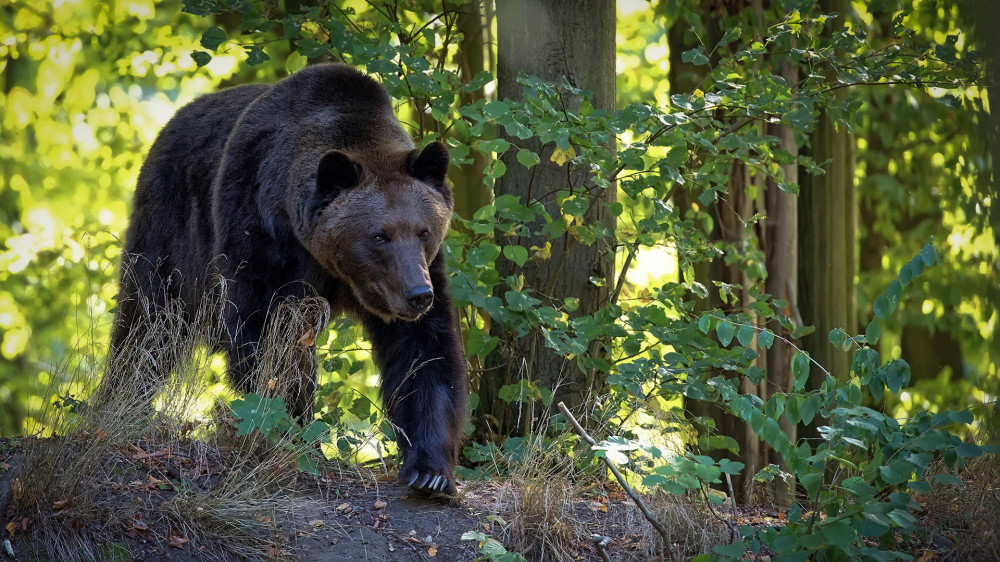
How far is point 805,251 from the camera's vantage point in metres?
8.53

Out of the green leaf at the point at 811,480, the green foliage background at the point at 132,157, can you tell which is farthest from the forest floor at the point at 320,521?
the green foliage background at the point at 132,157

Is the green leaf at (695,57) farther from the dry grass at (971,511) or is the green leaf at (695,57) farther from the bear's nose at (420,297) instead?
the dry grass at (971,511)

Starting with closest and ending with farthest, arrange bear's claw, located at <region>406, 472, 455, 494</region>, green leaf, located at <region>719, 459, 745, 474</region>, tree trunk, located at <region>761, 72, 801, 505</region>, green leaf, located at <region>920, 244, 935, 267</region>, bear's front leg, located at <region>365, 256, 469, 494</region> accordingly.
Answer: green leaf, located at <region>920, 244, 935, 267</region>, green leaf, located at <region>719, 459, 745, 474</region>, bear's claw, located at <region>406, 472, 455, 494</region>, bear's front leg, located at <region>365, 256, 469, 494</region>, tree trunk, located at <region>761, 72, 801, 505</region>

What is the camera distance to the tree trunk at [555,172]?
6371mm

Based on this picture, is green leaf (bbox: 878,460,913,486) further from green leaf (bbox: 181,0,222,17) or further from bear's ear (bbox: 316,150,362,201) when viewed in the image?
green leaf (bbox: 181,0,222,17)

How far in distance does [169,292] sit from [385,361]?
2.43 meters

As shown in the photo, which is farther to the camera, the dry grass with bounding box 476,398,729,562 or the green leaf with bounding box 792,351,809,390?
the dry grass with bounding box 476,398,729,562

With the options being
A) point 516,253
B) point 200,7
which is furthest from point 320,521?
point 200,7

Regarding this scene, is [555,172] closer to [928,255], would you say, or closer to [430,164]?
[430,164]

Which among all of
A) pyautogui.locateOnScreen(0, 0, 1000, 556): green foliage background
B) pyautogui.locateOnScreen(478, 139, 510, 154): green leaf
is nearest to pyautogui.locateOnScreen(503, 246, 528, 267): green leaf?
pyautogui.locateOnScreen(0, 0, 1000, 556): green foliage background

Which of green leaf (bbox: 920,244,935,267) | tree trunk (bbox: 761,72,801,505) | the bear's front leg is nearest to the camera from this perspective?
green leaf (bbox: 920,244,935,267)

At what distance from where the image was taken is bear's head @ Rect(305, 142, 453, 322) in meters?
5.48

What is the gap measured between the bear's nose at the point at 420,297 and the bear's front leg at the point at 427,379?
1.19ft

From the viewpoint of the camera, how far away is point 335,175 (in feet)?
18.4
